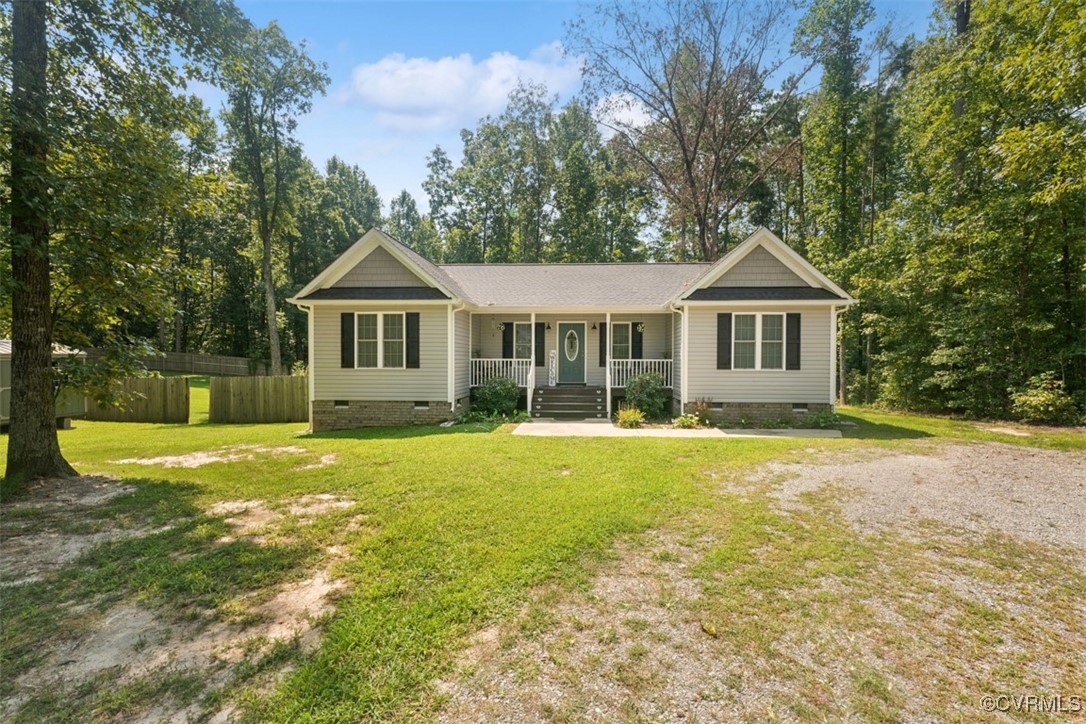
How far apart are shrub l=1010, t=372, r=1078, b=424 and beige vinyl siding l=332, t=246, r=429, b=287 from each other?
1588 cm

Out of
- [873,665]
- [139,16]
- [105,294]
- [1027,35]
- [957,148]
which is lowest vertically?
[873,665]

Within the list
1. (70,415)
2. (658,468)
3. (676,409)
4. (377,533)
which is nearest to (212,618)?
(377,533)

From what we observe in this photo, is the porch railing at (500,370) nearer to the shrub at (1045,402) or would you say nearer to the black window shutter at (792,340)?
the black window shutter at (792,340)

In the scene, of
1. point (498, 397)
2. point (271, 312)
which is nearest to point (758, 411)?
point (498, 397)

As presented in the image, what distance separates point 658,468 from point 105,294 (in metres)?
8.30

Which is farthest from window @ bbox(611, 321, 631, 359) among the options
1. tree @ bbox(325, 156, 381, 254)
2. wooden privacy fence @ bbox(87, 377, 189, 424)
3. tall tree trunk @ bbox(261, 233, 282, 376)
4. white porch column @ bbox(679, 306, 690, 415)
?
tree @ bbox(325, 156, 381, 254)

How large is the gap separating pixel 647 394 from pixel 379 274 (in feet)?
26.0

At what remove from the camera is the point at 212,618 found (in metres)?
3.08

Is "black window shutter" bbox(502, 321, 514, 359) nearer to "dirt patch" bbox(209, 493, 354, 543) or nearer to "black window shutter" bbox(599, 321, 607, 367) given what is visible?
"black window shutter" bbox(599, 321, 607, 367)

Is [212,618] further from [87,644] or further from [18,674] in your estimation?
A: [18,674]

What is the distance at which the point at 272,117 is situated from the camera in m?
20.2

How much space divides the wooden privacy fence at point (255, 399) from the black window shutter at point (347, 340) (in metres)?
3.63

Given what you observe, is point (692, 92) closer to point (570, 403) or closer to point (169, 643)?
point (570, 403)

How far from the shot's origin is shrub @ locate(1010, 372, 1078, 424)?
37.6 feet
